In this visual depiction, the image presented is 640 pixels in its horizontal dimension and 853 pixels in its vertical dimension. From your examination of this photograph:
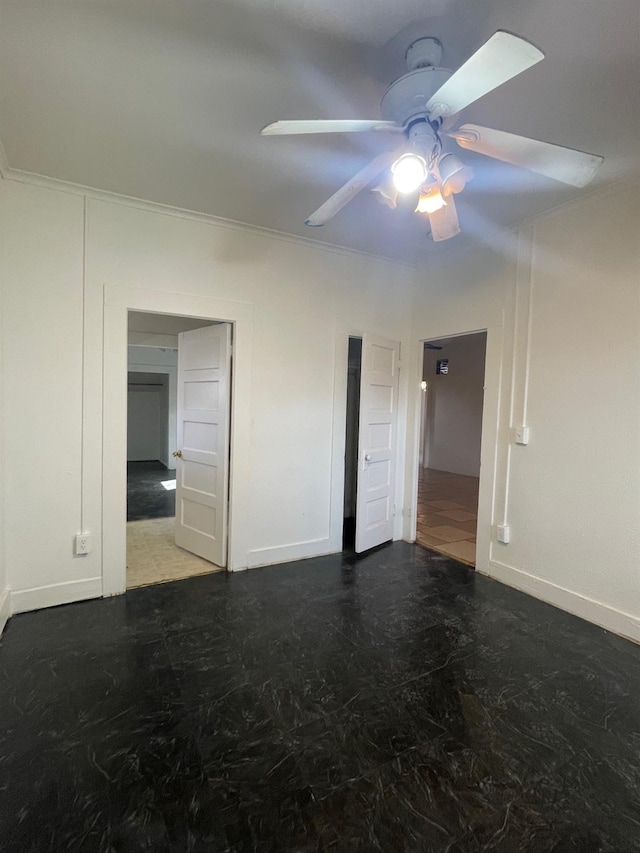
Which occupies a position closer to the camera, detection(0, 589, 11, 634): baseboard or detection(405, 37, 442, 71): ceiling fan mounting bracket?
detection(405, 37, 442, 71): ceiling fan mounting bracket

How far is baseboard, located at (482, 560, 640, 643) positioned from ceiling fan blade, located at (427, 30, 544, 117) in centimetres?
284

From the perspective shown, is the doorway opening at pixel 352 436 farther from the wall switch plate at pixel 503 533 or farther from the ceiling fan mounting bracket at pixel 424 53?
the ceiling fan mounting bracket at pixel 424 53

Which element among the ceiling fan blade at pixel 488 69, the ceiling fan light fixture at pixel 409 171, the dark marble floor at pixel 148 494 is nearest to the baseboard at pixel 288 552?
the dark marble floor at pixel 148 494

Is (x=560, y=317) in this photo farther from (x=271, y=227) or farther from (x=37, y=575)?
(x=37, y=575)

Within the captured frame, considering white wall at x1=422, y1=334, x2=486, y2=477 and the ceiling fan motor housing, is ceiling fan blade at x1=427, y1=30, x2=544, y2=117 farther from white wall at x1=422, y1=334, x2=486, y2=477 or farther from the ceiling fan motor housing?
white wall at x1=422, y1=334, x2=486, y2=477

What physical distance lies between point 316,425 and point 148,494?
12.3 feet

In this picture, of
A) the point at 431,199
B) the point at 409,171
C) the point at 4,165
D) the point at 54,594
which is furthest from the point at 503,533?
the point at 4,165

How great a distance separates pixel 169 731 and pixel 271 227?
3219mm

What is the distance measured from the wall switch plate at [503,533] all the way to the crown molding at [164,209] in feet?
8.42

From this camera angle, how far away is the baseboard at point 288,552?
3.46 metres

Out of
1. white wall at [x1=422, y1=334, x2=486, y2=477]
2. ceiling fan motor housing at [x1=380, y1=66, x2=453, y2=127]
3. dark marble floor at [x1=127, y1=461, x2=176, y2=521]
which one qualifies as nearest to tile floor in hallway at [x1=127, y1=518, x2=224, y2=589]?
dark marble floor at [x1=127, y1=461, x2=176, y2=521]

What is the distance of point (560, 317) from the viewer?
2.87m

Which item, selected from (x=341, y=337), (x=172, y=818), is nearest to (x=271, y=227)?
(x=341, y=337)

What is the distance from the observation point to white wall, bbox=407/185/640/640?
2521 millimetres
